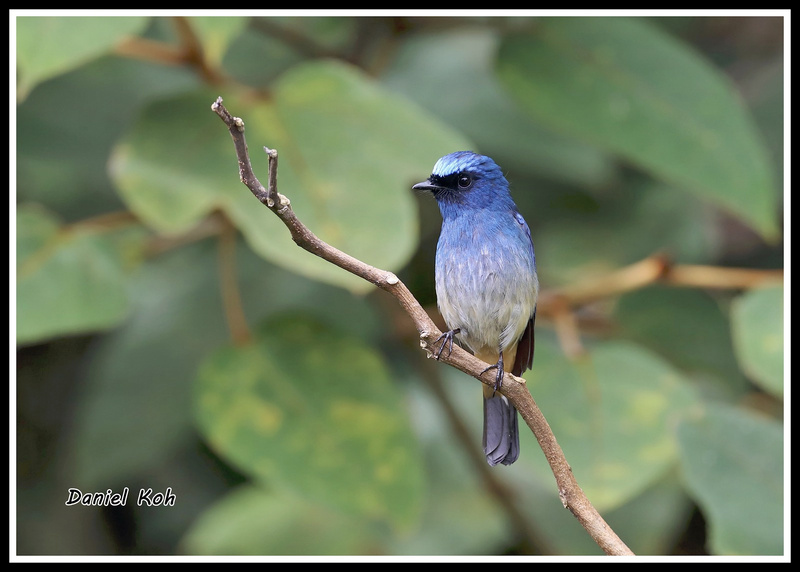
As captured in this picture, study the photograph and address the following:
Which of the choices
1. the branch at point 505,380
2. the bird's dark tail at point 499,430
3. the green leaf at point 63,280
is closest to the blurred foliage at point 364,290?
the green leaf at point 63,280

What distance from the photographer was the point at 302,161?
1562mm

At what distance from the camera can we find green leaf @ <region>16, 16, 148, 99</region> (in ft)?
4.55

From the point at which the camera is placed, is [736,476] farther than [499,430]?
Yes

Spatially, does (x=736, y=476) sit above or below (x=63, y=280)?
below

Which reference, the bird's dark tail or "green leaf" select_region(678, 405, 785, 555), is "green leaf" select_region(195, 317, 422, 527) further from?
the bird's dark tail

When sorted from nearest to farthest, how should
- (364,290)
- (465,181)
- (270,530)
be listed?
(465,181) < (364,290) < (270,530)

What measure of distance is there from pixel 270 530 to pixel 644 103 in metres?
1.28

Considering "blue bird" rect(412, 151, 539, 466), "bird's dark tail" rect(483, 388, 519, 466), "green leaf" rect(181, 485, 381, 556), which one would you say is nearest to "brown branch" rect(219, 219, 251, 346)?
"green leaf" rect(181, 485, 381, 556)

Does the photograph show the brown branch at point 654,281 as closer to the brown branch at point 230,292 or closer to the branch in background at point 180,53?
the brown branch at point 230,292

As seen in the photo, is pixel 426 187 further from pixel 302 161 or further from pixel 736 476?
pixel 736 476

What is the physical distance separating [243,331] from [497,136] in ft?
2.72

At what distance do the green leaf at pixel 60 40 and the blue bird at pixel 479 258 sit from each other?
727 millimetres

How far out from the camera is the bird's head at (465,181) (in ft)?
3.33

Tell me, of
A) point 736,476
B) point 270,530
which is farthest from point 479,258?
point 270,530
